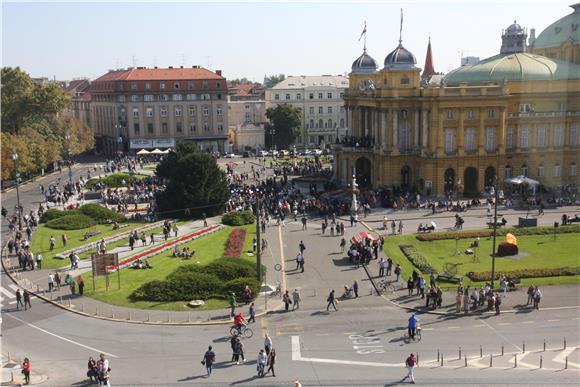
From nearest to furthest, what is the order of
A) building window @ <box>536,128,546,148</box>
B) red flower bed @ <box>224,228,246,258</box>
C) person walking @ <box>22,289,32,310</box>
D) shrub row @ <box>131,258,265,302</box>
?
person walking @ <box>22,289,32,310</box> → shrub row @ <box>131,258,265,302</box> → red flower bed @ <box>224,228,246,258</box> → building window @ <box>536,128,546,148</box>

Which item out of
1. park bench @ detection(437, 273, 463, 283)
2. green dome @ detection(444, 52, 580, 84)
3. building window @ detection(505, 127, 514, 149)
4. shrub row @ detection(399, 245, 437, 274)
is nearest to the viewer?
park bench @ detection(437, 273, 463, 283)

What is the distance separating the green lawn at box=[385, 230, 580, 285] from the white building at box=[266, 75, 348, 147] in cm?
8506

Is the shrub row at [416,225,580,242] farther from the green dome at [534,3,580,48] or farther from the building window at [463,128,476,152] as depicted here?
the green dome at [534,3,580,48]

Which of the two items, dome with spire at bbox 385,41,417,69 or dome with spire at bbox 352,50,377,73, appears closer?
dome with spire at bbox 385,41,417,69

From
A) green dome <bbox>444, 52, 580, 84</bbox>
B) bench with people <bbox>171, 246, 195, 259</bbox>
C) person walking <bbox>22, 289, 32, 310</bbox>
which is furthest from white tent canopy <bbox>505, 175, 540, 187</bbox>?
person walking <bbox>22, 289, 32, 310</bbox>

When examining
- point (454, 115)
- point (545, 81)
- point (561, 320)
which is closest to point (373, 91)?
point (454, 115)

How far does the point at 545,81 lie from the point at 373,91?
67.3ft

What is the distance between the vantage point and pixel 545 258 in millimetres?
51688

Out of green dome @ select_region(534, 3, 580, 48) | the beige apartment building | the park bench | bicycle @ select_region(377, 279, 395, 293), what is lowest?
bicycle @ select_region(377, 279, 395, 293)

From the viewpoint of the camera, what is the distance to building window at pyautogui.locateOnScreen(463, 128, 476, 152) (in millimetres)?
78812

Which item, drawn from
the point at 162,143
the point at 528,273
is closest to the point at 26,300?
the point at 528,273

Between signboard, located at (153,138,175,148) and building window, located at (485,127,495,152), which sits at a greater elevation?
building window, located at (485,127,495,152)

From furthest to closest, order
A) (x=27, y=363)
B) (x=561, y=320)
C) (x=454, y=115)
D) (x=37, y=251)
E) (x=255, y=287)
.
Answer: (x=454, y=115), (x=37, y=251), (x=255, y=287), (x=561, y=320), (x=27, y=363)

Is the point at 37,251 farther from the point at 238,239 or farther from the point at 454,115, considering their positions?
Result: the point at 454,115
